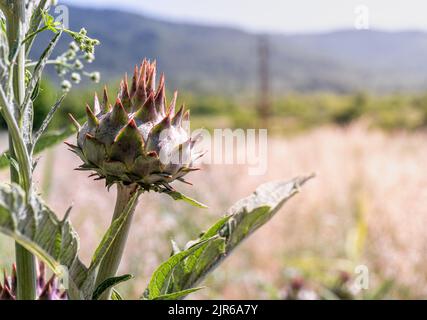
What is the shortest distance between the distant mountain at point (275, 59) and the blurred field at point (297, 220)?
29.4 meters

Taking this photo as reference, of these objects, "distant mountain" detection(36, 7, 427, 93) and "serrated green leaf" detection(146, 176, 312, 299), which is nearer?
"serrated green leaf" detection(146, 176, 312, 299)

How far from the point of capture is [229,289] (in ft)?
8.32

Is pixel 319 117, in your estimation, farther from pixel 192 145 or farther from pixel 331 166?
pixel 192 145

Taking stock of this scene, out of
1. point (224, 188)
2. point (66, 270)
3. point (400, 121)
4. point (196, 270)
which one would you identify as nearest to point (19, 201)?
point (66, 270)

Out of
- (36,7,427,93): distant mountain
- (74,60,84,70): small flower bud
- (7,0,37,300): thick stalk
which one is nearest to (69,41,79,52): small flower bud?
(74,60,84,70): small flower bud

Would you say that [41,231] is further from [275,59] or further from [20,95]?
[275,59]

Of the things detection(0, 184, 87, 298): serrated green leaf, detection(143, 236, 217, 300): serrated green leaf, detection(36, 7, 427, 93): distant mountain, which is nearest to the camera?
detection(0, 184, 87, 298): serrated green leaf

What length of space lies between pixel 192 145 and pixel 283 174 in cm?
396

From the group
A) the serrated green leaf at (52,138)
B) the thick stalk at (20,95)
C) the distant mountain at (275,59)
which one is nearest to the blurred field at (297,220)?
the serrated green leaf at (52,138)

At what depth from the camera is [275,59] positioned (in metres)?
58.7

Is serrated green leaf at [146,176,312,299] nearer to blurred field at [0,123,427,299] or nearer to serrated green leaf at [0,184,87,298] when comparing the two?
serrated green leaf at [0,184,87,298]

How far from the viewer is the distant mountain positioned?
41.4m

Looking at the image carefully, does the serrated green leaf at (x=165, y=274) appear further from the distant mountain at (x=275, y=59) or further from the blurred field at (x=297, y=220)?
the distant mountain at (x=275, y=59)

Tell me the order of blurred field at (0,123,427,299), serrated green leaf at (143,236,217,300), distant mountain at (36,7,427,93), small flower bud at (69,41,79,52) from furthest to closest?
distant mountain at (36,7,427,93) → blurred field at (0,123,427,299) → small flower bud at (69,41,79,52) → serrated green leaf at (143,236,217,300)
